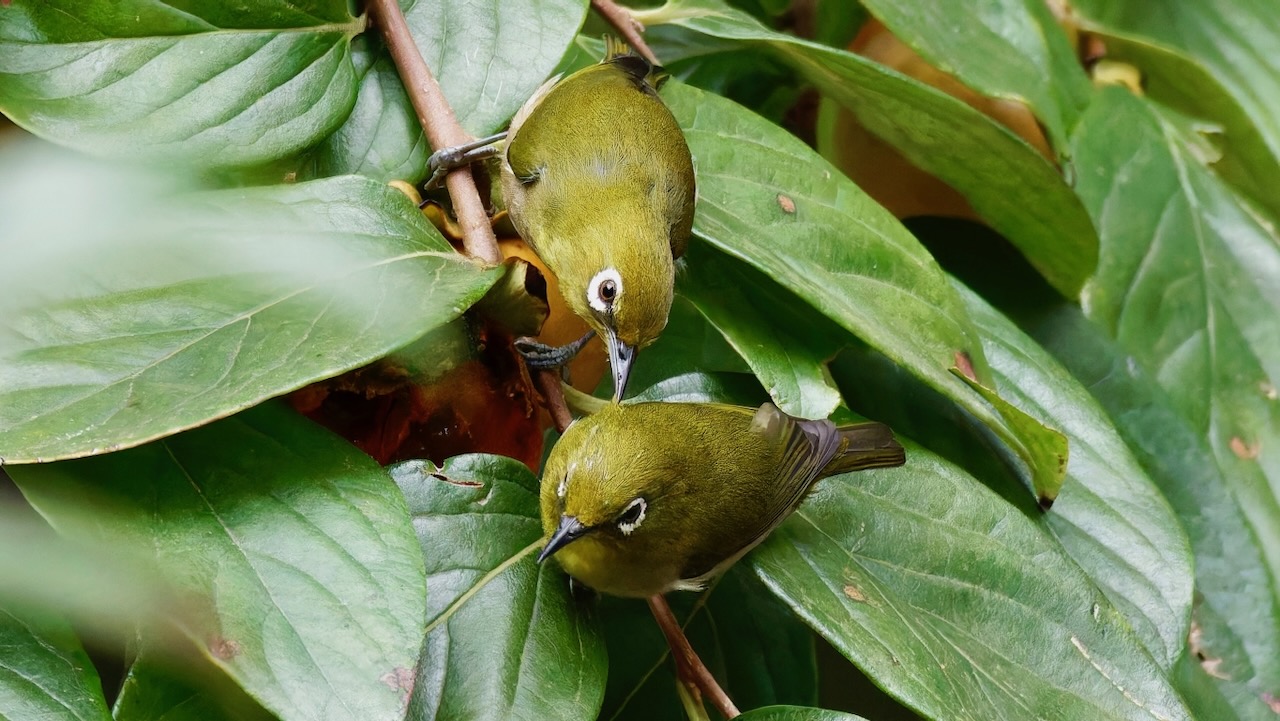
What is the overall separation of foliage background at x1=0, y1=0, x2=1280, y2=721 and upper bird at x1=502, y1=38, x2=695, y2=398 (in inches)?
1.6

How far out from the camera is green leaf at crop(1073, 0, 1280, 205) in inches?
75.2

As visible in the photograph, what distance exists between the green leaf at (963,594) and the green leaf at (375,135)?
1.62 feet

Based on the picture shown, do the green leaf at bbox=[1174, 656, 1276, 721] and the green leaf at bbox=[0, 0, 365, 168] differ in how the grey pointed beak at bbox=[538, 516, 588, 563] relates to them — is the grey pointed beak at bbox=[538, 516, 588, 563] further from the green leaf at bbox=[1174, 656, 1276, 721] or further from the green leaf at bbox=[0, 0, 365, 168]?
the green leaf at bbox=[1174, 656, 1276, 721]

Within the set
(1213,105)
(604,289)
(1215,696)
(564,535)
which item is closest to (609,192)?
(604,289)

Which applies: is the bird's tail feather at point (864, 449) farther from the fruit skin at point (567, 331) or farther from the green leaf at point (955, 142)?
the green leaf at point (955, 142)

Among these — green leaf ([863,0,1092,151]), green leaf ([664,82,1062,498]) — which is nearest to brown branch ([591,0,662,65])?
green leaf ([664,82,1062,498])

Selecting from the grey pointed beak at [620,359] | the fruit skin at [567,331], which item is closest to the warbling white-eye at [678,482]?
the grey pointed beak at [620,359]

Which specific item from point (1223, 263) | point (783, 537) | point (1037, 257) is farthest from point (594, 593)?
point (1223, 263)

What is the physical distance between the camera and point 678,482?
0.94 metres

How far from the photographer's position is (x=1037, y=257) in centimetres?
145

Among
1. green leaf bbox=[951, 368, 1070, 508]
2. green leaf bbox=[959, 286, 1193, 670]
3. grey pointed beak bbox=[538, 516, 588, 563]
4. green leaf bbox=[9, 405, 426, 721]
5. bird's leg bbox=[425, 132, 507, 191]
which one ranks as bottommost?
green leaf bbox=[959, 286, 1193, 670]

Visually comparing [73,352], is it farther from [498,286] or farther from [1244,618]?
[1244,618]

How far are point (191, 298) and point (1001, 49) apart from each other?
107cm

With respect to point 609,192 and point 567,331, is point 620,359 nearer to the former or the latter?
point 567,331
